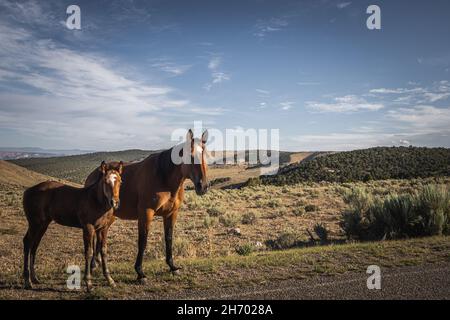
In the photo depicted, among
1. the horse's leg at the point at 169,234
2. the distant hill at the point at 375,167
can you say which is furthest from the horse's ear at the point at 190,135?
the distant hill at the point at 375,167

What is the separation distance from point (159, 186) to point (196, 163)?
41.7 inches

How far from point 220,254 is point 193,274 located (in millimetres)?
3865

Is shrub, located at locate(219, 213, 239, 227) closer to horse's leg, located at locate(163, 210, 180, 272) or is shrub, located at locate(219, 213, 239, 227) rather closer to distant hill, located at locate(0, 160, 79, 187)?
horse's leg, located at locate(163, 210, 180, 272)

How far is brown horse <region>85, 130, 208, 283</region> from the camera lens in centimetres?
683

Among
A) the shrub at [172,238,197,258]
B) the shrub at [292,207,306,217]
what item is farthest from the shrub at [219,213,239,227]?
the shrub at [172,238,197,258]

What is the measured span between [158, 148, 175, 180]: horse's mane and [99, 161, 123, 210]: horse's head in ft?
3.11

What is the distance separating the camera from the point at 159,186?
723 cm

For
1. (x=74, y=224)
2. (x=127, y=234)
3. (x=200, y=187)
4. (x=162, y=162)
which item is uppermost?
(x=162, y=162)

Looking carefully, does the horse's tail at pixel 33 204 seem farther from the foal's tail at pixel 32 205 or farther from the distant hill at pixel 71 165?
the distant hill at pixel 71 165

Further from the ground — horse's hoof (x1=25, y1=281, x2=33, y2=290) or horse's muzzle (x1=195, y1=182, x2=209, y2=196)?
horse's muzzle (x1=195, y1=182, x2=209, y2=196)

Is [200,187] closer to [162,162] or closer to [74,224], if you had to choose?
[162,162]

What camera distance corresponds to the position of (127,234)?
15.7m
